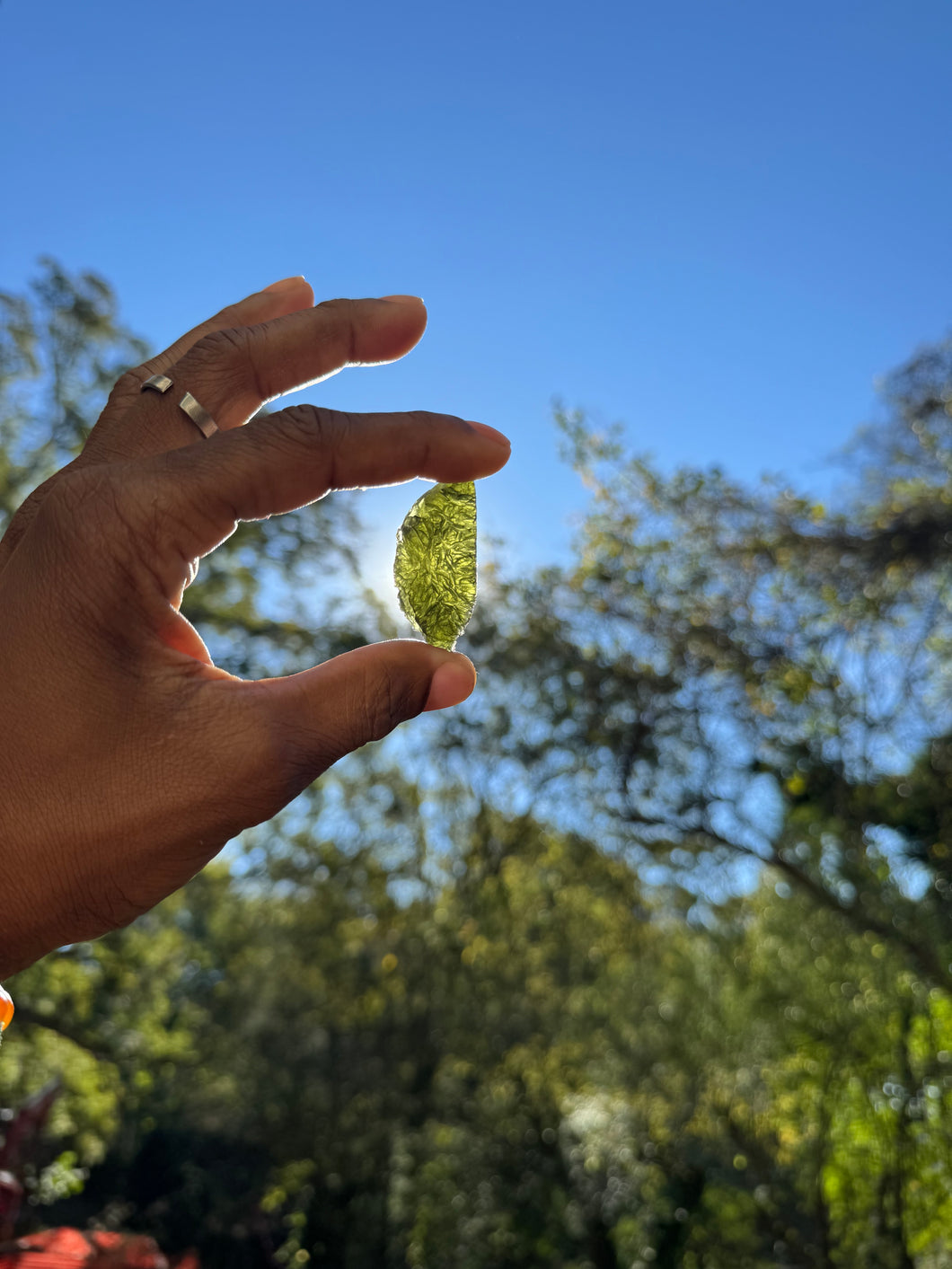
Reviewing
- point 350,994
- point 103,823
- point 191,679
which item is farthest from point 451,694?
point 350,994

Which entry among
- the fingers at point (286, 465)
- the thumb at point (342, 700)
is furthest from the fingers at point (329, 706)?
the fingers at point (286, 465)

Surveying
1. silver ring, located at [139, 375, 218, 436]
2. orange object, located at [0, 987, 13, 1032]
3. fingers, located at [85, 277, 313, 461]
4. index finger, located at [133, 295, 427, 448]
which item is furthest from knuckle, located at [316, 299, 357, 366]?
orange object, located at [0, 987, 13, 1032]

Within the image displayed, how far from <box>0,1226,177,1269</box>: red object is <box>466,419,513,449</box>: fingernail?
5057mm

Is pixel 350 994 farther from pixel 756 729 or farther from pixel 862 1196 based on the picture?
pixel 862 1196

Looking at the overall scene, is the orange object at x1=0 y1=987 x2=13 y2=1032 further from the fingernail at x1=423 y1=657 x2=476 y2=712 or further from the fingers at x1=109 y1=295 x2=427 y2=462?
the fingers at x1=109 y1=295 x2=427 y2=462

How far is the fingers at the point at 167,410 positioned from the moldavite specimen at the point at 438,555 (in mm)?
542

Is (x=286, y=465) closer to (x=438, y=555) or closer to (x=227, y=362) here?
(x=227, y=362)

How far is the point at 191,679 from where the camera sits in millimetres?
1483

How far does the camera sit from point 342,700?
4.90ft

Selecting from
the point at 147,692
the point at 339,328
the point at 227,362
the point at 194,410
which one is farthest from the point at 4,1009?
the point at 339,328

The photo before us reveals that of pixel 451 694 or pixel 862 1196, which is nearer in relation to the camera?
pixel 451 694

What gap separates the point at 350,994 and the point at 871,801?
250 inches

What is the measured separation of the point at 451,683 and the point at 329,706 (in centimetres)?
22

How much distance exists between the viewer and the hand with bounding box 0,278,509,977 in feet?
4.68
